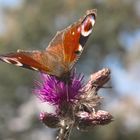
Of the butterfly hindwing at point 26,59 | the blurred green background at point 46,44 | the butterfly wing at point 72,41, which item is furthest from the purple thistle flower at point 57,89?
the blurred green background at point 46,44

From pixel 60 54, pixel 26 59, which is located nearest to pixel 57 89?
pixel 60 54

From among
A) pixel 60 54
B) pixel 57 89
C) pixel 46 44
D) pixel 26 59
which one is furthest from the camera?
pixel 46 44

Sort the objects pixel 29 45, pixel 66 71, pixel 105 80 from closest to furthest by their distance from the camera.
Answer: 1. pixel 66 71
2. pixel 105 80
3. pixel 29 45

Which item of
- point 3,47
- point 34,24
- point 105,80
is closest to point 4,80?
point 3,47

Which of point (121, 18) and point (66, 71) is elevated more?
point (121, 18)

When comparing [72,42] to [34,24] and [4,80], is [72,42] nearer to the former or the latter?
[4,80]

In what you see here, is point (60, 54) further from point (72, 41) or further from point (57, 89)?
point (57, 89)

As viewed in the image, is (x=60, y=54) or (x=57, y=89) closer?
(x=60, y=54)
